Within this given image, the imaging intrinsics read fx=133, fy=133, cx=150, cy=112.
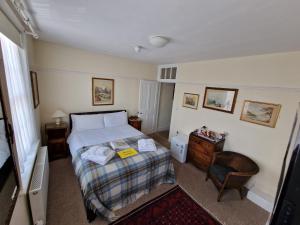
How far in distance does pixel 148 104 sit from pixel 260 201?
3.40 meters

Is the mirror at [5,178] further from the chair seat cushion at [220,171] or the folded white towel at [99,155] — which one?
the chair seat cushion at [220,171]

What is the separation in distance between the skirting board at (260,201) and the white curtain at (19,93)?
10.9 feet

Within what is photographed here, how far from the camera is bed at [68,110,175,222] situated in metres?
1.72

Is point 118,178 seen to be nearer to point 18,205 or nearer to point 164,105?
point 18,205

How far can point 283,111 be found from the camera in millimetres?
2053

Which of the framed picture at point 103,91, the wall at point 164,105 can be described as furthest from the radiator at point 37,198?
the wall at point 164,105

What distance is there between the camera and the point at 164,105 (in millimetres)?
4988

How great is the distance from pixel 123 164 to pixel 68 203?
0.96 meters

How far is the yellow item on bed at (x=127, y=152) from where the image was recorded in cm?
216

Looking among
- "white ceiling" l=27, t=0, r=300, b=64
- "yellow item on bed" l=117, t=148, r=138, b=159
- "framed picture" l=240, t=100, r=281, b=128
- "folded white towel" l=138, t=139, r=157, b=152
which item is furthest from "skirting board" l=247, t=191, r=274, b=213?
"white ceiling" l=27, t=0, r=300, b=64

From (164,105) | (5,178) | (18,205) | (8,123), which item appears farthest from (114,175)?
(164,105)

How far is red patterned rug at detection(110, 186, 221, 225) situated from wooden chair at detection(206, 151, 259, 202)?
0.48 meters

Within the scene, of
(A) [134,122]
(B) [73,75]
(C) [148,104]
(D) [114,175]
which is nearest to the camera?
(D) [114,175]

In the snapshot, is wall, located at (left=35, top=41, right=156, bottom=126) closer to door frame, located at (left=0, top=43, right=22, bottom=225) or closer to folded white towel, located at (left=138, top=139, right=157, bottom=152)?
folded white towel, located at (left=138, top=139, right=157, bottom=152)
